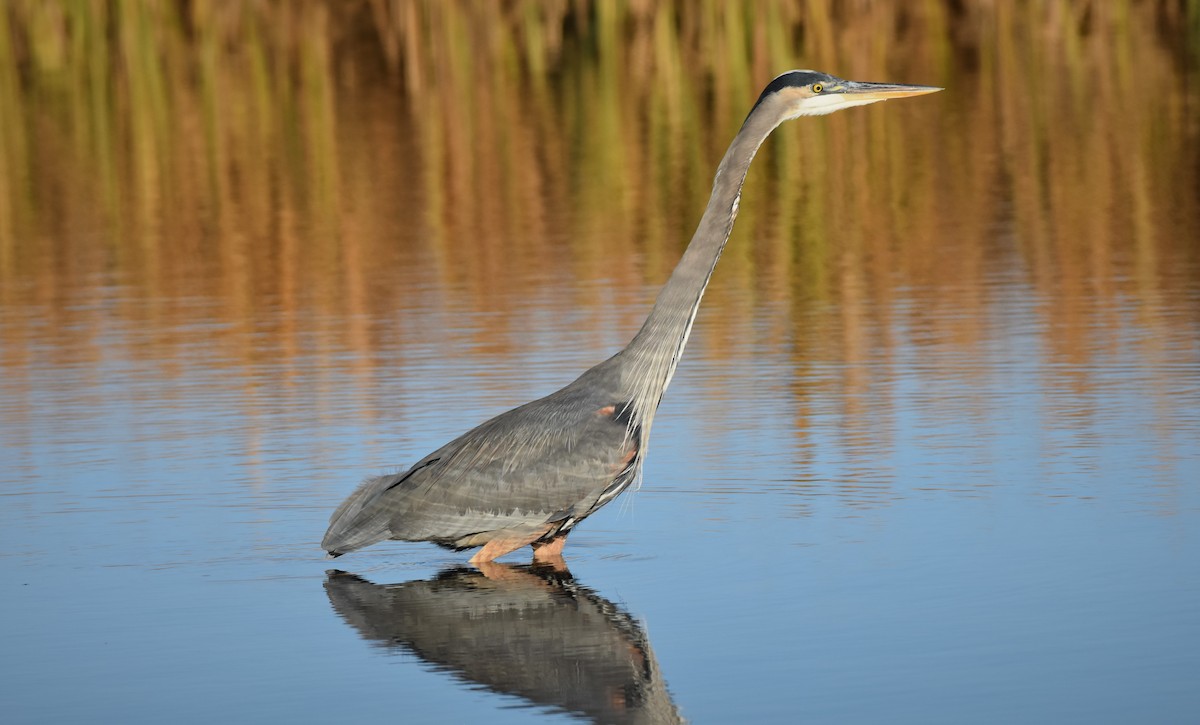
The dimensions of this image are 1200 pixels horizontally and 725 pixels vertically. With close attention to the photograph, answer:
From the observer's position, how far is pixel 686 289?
26.5ft

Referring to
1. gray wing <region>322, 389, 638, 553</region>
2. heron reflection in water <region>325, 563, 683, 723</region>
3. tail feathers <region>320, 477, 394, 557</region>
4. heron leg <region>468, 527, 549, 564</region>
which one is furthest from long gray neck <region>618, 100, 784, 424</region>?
tail feathers <region>320, 477, 394, 557</region>

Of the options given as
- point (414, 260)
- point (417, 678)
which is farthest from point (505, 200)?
point (417, 678)

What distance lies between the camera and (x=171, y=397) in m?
10.9

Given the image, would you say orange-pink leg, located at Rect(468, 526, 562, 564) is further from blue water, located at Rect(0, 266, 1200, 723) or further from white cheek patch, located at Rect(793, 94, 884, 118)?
white cheek patch, located at Rect(793, 94, 884, 118)

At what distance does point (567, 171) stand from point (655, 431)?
10.1 m

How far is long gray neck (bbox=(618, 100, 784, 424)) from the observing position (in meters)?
8.04

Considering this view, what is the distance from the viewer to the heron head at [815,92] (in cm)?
808

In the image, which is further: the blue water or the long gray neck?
the long gray neck

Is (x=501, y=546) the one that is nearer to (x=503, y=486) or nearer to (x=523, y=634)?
(x=503, y=486)

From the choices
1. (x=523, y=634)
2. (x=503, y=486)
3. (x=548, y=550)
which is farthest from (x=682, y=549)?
(x=523, y=634)

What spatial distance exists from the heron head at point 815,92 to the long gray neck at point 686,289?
0.05m

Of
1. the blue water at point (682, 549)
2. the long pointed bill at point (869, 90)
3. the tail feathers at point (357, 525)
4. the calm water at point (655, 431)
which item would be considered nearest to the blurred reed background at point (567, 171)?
the calm water at point (655, 431)

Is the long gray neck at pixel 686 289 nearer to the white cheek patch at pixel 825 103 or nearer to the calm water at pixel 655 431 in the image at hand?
the white cheek patch at pixel 825 103

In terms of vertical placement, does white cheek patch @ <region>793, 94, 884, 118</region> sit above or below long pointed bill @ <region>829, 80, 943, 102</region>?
below
